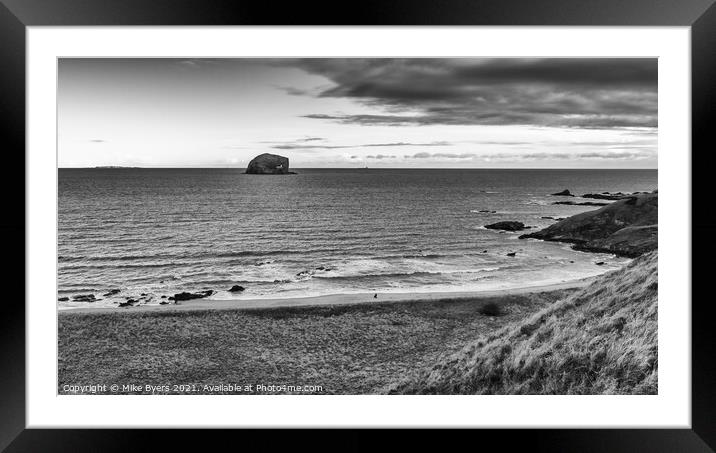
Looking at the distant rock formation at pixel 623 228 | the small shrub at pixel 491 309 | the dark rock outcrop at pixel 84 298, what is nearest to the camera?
the small shrub at pixel 491 309

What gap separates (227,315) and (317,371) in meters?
2.97

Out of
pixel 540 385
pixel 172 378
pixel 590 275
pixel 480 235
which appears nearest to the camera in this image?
pixel 540 385

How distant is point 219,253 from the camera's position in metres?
17.5

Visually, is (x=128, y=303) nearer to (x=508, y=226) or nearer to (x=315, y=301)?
(x=315, y=301)

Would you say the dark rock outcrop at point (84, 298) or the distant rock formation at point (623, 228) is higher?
the distant rock formation at point (623, 228)

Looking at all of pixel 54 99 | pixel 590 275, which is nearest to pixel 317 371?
pixel 54 99

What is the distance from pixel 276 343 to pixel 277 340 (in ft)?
0.42
